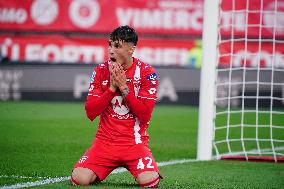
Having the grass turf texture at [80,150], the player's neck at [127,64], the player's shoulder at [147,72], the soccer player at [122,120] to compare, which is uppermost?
the player's neck at [127,64]

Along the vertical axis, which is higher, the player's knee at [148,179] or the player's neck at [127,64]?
the player's neck at [127,64]

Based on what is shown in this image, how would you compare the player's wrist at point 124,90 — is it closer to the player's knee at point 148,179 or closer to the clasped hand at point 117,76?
the clasped hand at point 117,76

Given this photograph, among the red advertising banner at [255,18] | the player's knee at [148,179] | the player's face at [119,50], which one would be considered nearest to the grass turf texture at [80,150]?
the player's knee at [148,179]

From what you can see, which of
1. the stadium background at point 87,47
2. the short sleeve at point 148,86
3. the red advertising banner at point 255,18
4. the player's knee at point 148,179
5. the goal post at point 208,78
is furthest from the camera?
the stadium background at point 87,47

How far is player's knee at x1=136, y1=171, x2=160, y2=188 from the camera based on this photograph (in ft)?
19.2

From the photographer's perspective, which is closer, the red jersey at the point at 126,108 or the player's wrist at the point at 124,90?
the player's wrist at the point at 124,90

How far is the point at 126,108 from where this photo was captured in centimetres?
600

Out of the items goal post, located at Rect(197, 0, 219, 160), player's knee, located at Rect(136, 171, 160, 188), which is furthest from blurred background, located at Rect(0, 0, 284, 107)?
player's knee, located at Rect(136, 171, 160, 188)

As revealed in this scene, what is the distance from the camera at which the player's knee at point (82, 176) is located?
19.2 ft

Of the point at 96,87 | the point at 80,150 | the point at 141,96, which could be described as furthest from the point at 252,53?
the point at 96,87

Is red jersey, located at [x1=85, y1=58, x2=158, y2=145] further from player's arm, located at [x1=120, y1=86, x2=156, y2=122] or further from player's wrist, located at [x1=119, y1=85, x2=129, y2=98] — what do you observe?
player's wrist, located at [x1=119, y1=85, x2=129, y2=98]

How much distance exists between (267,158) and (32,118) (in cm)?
533

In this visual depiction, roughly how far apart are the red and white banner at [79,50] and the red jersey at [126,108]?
10.1 meters

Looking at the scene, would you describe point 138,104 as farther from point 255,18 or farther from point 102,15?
point 102,15
